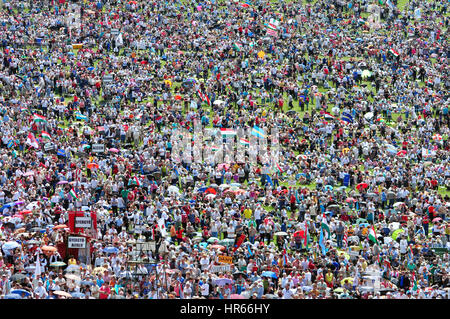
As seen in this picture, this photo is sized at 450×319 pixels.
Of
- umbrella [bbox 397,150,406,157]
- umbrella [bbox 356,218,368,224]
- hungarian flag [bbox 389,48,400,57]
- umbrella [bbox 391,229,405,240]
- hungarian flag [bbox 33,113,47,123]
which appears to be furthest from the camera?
hungarian flag [bbox 389,48,400,57]

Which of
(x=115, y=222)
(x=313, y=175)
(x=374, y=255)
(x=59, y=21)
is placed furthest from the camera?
(x=59, y=21)

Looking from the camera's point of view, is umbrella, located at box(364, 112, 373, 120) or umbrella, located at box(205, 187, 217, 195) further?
umbrella, located at box(364, 112, 373, 120)

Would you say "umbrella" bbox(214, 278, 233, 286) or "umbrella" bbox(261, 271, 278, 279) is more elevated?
"umbrella" bbox(214, 278, 233, 286)

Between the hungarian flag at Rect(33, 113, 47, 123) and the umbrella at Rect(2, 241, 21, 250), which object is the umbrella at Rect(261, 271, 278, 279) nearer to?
the umbrella at Rect(2, 241, 21, 250)

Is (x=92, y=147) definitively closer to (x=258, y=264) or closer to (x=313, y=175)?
(x=313, y=175)

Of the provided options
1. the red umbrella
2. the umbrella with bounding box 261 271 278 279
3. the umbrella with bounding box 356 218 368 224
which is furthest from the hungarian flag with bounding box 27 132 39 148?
the umbrella with bounding box 261 271 278 279

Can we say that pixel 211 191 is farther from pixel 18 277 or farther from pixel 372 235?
pixel 18 277

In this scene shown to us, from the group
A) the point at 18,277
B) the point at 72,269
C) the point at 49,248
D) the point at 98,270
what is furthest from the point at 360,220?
the point at 18,277
